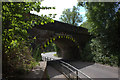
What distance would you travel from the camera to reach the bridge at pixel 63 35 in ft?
23.7

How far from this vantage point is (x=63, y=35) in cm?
959

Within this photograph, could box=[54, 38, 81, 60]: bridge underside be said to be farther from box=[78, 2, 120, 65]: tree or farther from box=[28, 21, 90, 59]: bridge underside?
box=[78, 2, 120, 65]: tree

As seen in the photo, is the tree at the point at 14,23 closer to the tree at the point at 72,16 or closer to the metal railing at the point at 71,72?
the metal railing at the point at 71,72

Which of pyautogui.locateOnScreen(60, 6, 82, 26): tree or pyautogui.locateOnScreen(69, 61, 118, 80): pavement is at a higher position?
pyautogui.locateOnScreen(60, 6, 82, 26): tree

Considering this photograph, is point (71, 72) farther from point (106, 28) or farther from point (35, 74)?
point (106, 28)

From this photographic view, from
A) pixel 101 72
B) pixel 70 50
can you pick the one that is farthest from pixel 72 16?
pixel 101 72

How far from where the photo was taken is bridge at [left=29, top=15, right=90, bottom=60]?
7223 mm

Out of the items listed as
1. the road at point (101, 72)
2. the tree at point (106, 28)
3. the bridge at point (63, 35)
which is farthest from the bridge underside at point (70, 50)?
the road at point (101, 72)

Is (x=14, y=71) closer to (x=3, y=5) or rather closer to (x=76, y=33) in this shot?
(x=3, y=5)

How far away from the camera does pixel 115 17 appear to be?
779 centimetres

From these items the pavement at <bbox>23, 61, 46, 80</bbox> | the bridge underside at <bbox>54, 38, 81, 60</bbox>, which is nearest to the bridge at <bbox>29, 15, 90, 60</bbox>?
the bridge underside at <bbox>54, 38, 81, 60</bbox>

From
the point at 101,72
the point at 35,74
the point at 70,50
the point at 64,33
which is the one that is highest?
the point at 64,33

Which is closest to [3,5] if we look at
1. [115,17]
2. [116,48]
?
[115,17]

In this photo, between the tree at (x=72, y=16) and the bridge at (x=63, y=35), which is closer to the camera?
the bridge at (x=63, y=35)
